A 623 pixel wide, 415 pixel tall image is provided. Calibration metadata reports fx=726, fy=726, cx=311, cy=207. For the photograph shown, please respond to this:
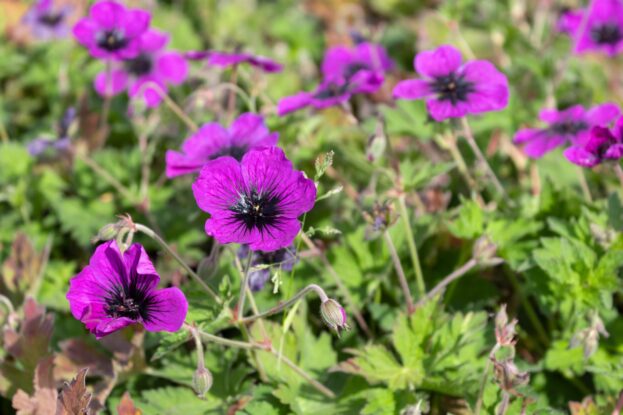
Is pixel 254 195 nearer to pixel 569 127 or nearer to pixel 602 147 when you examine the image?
pixel 602 147

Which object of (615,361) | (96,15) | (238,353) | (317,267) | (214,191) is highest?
(96,15)

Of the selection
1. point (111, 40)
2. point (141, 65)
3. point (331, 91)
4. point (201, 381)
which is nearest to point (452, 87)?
point (331, 91)

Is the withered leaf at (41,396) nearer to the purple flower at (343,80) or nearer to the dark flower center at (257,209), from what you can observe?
the dark flower center at (257,209)

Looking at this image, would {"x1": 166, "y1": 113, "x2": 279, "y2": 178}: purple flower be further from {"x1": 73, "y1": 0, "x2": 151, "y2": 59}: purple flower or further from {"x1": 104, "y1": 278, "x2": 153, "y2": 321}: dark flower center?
{"x1": 73, "y1": 0, "x2": 151, "y2": 59}: purple flower

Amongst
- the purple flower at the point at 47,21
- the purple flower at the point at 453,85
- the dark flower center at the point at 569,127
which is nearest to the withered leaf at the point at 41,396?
the purple flower at the point at 453,85

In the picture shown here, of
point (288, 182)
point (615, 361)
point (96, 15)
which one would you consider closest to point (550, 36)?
point (615, 361)

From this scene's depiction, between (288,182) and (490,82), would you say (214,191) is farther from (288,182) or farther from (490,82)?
(490,82)
